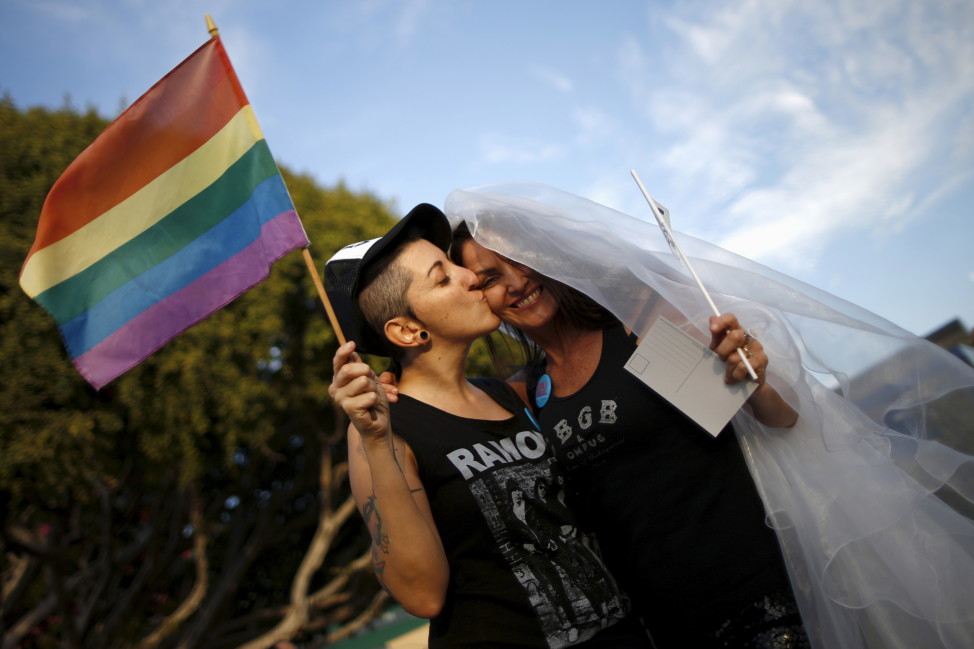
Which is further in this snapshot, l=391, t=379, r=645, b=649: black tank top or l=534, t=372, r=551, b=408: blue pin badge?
l=534, t=372, r=551, b=408: blue pin badge

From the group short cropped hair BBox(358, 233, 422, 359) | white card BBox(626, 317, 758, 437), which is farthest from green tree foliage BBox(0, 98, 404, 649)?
white card BBox(626, 317, 758, 437)

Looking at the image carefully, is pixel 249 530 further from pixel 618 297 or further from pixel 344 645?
pixel 618 297

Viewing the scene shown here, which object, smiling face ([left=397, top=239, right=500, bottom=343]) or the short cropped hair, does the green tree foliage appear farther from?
smiling face ([left=397, top=239, right=500, bottom=343])

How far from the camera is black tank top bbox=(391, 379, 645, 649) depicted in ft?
6.83

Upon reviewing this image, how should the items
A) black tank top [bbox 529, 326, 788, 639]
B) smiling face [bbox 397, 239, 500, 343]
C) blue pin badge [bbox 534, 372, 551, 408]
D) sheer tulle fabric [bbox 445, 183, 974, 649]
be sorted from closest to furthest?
sheer tulle fabric [bbox 445, 183, 974, 649] < black tank top [bbox 529, 326, 788, 639] < smiling face [bbox 397, 239, 500, 343] < blue pin badge [bbox 534, 372, 551, 408]

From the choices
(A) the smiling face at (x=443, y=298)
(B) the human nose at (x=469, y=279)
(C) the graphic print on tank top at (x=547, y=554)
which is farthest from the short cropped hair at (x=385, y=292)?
(C) the graphic print on tank top at (x=547, y=554)

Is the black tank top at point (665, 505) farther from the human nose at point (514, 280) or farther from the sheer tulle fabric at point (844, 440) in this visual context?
the human nose at point (514, 280)

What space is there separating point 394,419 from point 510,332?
1.04 meters

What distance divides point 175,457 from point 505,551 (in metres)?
9.07

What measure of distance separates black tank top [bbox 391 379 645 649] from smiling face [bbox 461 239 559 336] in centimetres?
58

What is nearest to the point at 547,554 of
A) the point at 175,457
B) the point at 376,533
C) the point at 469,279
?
the point at 376,533

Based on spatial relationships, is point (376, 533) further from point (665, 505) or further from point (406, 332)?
point (665, 505)

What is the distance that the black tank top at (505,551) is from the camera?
2.08m

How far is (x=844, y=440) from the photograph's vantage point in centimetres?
220
